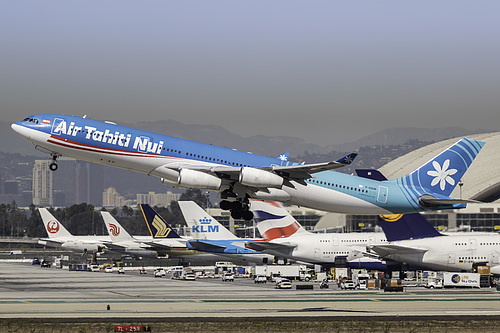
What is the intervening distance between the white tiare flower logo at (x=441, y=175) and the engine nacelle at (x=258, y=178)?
52.7 feet

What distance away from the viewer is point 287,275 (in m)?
94.2

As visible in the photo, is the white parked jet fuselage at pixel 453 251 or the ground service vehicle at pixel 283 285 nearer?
the ground service vehicle at pixel 283 285

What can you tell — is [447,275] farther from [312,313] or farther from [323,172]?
[312,313]

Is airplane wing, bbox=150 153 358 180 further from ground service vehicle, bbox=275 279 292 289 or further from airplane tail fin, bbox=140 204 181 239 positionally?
airplane tail fin, bbox=140 204 181 239

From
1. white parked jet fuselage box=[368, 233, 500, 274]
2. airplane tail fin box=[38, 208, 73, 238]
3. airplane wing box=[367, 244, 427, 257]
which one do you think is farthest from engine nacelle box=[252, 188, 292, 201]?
airplane tail fin box=[38, 208, 73, 238]

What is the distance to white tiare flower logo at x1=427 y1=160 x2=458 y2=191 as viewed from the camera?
2746 inches

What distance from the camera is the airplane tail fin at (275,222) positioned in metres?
99.1

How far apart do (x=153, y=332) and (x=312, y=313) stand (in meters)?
13.3

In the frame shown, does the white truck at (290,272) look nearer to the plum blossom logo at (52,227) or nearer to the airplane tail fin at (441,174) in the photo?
the airplane tail fin at (441,174)

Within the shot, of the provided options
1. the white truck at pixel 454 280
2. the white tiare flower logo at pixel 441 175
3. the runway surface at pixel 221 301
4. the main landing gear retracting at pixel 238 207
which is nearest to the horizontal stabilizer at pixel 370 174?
the white tiare flower logo at pixel 441 175

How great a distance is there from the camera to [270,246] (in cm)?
9694

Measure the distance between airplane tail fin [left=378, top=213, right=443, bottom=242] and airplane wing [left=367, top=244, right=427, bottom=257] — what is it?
3.34 meters

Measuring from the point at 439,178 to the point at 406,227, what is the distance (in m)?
22.7

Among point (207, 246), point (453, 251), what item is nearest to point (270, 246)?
point (207, 246)
